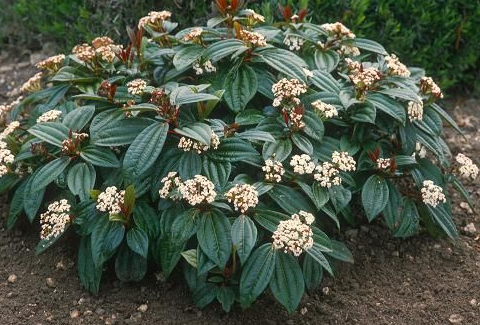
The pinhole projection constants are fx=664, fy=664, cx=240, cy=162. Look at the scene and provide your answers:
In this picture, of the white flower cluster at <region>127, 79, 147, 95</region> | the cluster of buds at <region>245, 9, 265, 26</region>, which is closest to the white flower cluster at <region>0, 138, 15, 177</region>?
the white flower cluster at <region>127, 79, 147, 95</region>

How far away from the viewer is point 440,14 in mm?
3934

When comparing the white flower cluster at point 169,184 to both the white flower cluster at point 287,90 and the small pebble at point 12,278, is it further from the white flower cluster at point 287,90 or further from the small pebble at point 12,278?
the small pebble at point 12,278

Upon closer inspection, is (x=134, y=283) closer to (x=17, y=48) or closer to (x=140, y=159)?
(x=140, y=159)

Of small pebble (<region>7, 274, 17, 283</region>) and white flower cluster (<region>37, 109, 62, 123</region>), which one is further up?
white flower cluster (<region>37, 109, 62, 123</region>)

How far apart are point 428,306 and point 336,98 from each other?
0.93 meters

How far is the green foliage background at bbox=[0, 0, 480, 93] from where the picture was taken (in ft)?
12.6

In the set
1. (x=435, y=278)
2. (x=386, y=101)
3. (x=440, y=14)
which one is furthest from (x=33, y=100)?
(x=440, y=14)

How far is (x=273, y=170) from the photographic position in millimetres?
2512

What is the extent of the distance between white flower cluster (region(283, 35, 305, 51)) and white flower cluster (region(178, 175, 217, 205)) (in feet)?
3.25

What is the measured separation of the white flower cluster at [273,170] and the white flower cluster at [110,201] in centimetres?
55

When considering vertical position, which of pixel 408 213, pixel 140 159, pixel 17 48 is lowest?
pixel 17 48

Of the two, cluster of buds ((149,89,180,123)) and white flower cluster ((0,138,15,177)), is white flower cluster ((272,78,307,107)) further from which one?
white flower cluster ((0,138,15,177))

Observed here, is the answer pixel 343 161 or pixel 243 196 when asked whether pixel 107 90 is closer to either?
pixel 243 196

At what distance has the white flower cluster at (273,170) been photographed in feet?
8.16
